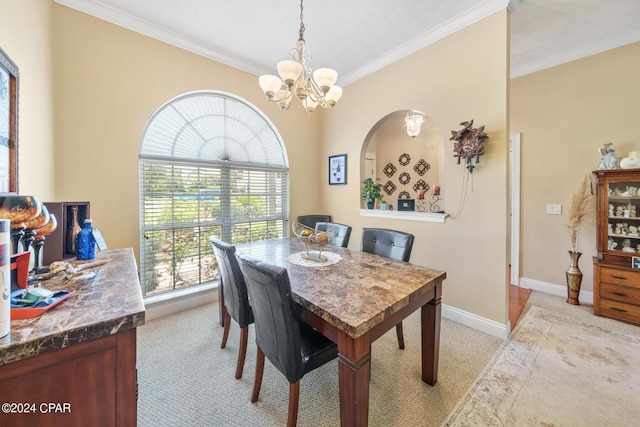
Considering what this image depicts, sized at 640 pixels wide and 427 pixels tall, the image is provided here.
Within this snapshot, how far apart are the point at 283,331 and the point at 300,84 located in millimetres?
1721

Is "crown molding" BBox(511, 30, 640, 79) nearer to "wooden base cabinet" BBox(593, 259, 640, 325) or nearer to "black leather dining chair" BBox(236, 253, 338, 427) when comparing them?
"wooden base cabinet" BBox(593, 259, 640, 325)

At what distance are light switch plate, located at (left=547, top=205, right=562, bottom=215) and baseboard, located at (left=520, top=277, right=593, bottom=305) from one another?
0.94 meters

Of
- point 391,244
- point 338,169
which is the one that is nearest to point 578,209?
point 391,244

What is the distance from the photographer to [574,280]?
287 centimetres

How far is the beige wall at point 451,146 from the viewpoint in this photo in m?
2.25

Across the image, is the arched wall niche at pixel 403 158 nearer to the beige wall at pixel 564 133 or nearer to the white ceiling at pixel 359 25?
the beige wall at pixel 564 133

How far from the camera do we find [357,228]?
362cm

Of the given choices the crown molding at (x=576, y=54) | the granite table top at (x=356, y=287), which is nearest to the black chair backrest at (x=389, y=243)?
the granite table top at (x=356, y=287)

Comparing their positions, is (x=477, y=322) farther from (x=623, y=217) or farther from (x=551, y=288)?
(x=623, y=217)

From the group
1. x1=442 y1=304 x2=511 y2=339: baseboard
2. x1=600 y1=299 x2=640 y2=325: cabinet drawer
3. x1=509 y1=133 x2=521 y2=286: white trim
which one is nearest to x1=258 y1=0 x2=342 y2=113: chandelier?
x1=442 y1=304 x2=511 y2=339: baseboard

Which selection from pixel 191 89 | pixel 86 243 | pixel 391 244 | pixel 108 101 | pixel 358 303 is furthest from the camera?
pixel 191 89

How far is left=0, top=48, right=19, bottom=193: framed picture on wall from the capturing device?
1257mm

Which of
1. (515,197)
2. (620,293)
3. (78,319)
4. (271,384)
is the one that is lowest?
(271,384)

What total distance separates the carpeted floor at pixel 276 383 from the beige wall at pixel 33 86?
1.53m
